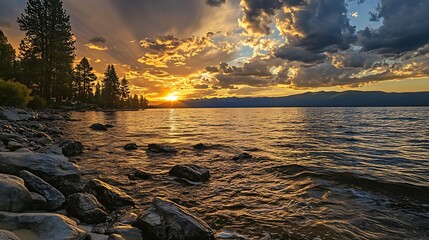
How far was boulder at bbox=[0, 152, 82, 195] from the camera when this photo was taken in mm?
5824

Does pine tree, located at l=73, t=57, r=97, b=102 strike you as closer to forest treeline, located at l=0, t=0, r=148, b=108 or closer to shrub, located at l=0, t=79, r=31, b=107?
forest treeline, located at l=0, t=0, r=148, b=108

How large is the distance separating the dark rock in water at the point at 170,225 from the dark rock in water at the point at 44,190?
5.73 feet

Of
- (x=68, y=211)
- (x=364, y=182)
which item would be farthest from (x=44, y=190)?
(x=364, y=182)

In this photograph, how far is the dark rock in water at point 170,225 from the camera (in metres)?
4.94

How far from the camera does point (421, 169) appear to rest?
11828 millimetres

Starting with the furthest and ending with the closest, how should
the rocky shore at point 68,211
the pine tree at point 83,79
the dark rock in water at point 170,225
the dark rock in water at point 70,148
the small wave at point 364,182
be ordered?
the pine tree at point 83,79
the dark rock in water at point 70,148
the small wave at point 364,182
the dark rock in water at point 170,225
the rocky shore at point 68,211

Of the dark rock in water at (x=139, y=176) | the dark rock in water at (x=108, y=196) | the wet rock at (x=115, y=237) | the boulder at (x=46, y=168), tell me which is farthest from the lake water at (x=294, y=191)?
the wet rock at (x=115, y=237)

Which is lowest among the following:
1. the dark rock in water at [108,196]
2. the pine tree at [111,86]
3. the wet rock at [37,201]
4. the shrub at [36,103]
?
the dark rock in water at [108,196]

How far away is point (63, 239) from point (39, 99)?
147 feet

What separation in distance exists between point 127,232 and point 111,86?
4161 inches

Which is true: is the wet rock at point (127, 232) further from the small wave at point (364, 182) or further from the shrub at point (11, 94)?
Result: the shrub at point (11, 94)

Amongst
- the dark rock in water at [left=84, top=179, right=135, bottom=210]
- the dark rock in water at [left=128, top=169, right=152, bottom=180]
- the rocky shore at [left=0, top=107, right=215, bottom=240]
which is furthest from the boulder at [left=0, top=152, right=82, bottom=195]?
the dark rock in water at [left=128, top=169, right=152, bottom=180]

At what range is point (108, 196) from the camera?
6.84 m

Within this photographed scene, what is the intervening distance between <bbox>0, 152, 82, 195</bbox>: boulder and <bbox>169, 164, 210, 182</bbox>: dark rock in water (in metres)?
3.94
